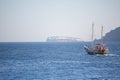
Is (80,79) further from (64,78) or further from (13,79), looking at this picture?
(13,79)

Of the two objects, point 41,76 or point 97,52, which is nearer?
point 41,76

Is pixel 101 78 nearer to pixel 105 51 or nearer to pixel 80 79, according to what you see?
pixel 80 79

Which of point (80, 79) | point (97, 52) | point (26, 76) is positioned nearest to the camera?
point (80, 79)

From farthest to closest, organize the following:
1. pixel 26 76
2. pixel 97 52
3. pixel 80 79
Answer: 1. pixel 97 52
2. pixel 26 76
3. pixel 80 79

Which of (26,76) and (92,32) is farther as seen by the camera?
(92,32)

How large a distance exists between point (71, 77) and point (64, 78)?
78.6 inches

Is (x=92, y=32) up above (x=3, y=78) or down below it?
above

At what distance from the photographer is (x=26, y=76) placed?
2434 inches

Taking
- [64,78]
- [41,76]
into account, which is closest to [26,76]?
[41,76]

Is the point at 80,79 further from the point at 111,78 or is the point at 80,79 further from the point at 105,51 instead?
the point at 105,51

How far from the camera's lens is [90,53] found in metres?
123

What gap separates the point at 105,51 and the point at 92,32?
10432mm

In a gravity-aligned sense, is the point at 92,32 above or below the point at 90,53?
above

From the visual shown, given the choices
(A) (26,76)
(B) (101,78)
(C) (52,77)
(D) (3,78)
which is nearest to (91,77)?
(B) (101,78)
